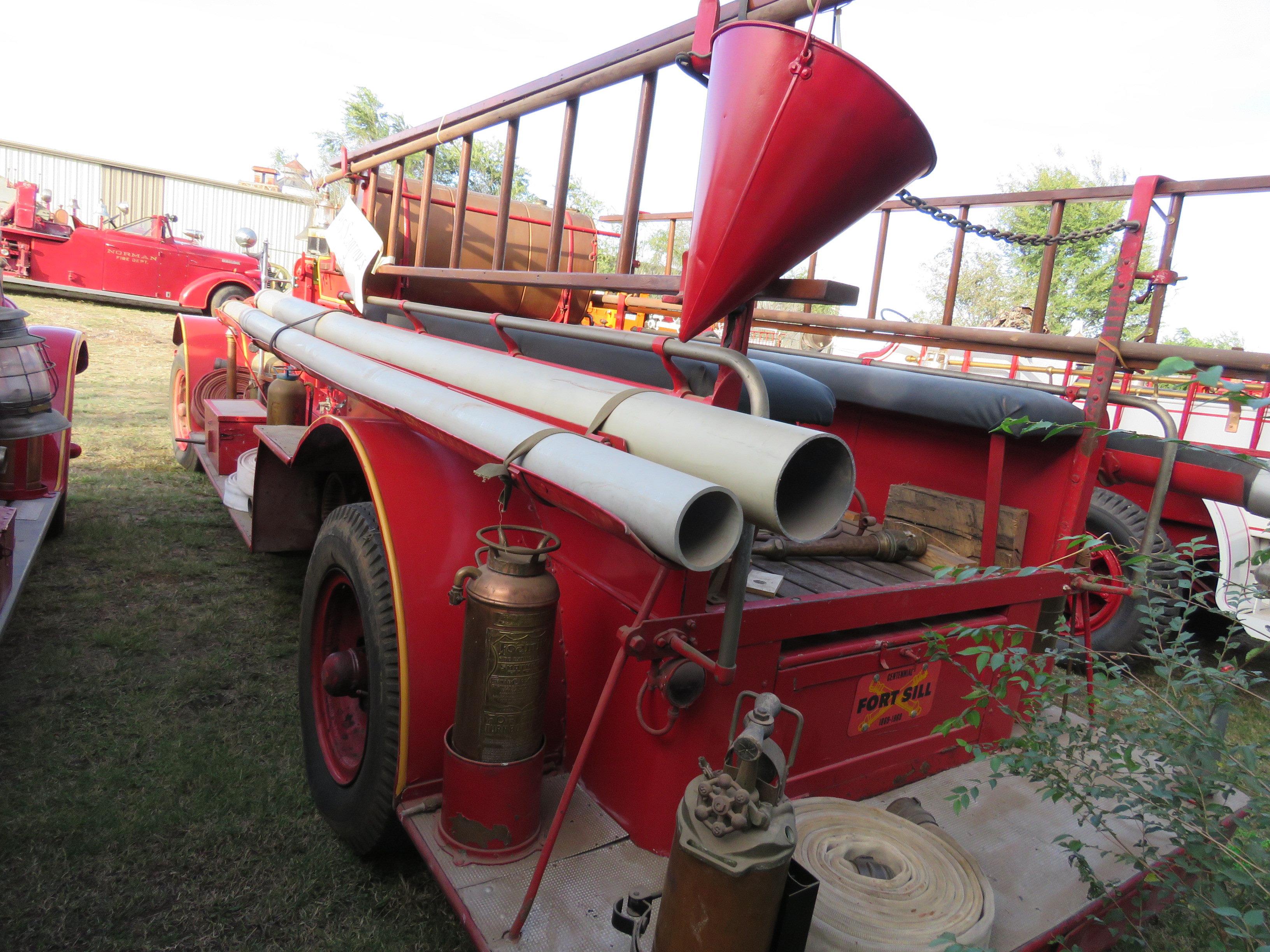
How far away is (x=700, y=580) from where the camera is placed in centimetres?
179

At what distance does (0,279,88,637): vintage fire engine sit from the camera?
295 centimetres

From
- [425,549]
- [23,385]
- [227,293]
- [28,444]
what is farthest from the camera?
[227,293]

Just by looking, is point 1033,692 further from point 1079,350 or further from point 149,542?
point 149,542

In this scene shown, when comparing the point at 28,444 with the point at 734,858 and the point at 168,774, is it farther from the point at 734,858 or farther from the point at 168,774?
the point at 734,858

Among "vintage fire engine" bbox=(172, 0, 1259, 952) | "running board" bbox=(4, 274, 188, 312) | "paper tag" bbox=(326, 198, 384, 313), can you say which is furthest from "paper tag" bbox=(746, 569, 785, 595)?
"running board" bbox=(4, 274, 188, 312)

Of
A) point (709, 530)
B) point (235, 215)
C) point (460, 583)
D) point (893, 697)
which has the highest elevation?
point (235, 215)

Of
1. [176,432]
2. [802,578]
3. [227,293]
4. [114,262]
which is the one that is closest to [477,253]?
[802,578]

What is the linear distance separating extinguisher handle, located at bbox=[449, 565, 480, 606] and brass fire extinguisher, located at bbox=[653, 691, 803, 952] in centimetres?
70

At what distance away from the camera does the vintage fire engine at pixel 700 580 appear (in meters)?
1.36

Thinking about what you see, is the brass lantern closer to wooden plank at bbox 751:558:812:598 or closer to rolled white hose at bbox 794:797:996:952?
wooden plank at bbox 751:558:812:598

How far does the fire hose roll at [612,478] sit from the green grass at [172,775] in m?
1.33

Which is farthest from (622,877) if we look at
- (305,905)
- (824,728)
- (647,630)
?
(305,905)

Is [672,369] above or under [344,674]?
above

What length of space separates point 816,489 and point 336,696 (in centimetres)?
167
